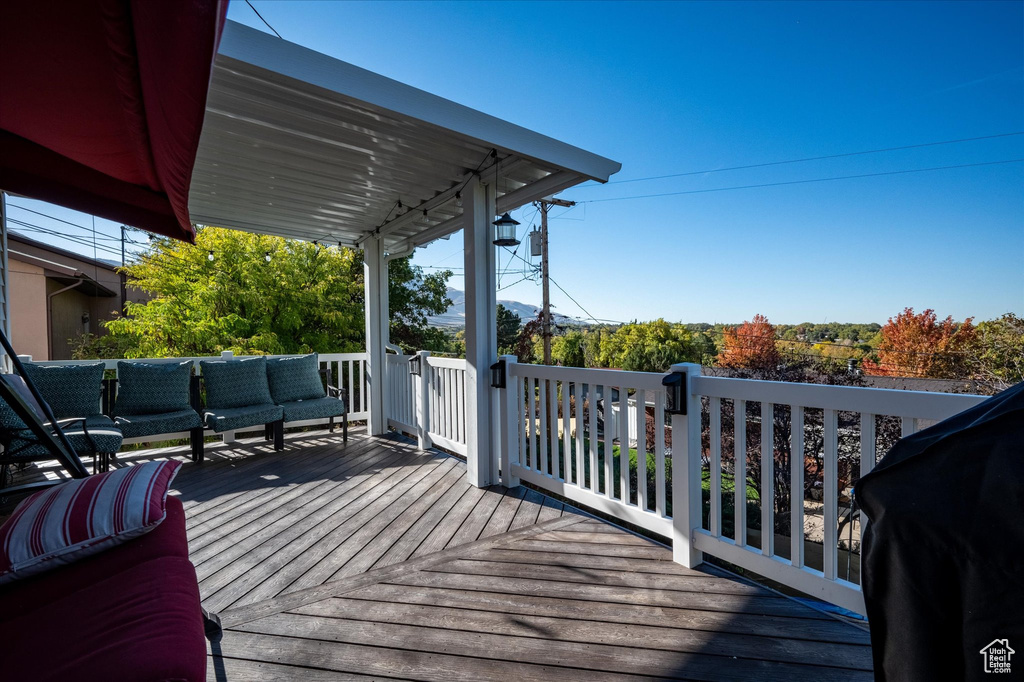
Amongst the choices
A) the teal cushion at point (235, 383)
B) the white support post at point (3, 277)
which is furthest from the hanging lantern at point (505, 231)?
the white support post at point (3, 277)

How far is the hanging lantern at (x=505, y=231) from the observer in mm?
3570

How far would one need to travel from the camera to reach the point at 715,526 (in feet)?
7.69

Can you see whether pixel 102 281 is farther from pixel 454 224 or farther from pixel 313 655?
pixel 313 655

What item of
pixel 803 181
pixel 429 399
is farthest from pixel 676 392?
pixel 803 181

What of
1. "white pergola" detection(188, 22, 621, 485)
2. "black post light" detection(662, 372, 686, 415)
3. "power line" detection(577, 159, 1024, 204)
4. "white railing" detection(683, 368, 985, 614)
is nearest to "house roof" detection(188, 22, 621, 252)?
"white pergola" detection(188, 22, 621, 485)

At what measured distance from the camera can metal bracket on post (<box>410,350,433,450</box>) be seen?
A: 15.9ft

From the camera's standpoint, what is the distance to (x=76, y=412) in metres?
4.14

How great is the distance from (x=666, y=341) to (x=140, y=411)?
14881 mm

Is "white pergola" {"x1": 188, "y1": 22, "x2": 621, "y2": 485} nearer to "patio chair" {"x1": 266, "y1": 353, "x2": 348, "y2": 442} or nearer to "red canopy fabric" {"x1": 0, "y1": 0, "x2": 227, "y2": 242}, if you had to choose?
"red canopy fabric" {"x1": 0, "y1": 0, "x2": 227, "y2": 242}

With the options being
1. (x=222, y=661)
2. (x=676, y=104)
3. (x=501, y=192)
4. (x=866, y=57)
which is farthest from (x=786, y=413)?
(x=866, y=57)

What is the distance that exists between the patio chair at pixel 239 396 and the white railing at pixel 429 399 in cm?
121

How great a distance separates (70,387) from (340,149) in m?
3.21

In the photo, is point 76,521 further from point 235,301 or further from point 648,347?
point 648,347

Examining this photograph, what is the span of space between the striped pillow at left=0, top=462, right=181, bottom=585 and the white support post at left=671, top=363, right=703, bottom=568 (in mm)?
2107
